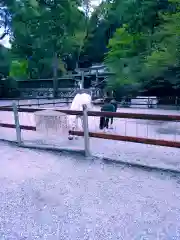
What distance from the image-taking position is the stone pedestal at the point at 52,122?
5.70 meters

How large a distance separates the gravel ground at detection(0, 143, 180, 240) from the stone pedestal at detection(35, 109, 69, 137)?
786mm

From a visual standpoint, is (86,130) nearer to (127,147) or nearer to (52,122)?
(52,122)

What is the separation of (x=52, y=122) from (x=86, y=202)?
247 centimetres

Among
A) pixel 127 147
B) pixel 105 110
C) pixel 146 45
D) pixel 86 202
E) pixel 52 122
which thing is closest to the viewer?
pixel 86 202

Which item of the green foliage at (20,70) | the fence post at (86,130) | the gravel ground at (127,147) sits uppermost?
the green foliage at (20,70)

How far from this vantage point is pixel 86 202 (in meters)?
3.52

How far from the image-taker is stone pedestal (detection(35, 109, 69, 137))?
18.7 feet

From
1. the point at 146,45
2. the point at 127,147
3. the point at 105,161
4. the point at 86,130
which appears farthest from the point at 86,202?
the point at 146,45

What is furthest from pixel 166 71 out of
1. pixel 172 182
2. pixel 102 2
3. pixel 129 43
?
pixel 102 2

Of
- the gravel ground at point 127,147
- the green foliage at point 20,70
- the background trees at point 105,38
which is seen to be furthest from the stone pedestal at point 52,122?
the green foliage at point 20,70

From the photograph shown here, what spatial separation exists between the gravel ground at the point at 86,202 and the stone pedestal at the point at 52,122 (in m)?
0.79

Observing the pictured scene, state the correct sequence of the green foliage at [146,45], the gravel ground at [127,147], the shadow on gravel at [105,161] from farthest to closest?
the green foliage at [146,45] → the gravel ground at [127,147] → the shadow on gravel at [105,161]

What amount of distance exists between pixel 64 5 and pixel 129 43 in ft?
38.9

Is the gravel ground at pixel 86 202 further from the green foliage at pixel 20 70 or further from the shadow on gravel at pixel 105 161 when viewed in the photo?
the green foliage at pixel 20 70
